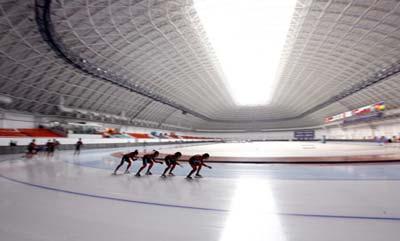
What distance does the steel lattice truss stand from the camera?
793 inches

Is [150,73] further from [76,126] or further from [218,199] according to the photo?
[218,199]

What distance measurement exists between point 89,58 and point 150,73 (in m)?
10.8

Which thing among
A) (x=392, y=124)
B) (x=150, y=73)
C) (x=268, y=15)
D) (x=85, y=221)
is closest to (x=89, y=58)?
(x=150, y=73)

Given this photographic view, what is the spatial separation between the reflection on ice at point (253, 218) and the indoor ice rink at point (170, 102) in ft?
0.12

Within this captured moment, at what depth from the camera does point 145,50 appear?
2931cm

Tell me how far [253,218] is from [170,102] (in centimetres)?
4692

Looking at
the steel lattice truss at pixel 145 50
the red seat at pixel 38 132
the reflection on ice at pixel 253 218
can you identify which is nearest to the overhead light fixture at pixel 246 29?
the steel lattice truss at pixel 145 50

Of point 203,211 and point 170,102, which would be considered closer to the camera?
point 203,211

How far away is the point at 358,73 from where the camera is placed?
1430 inches

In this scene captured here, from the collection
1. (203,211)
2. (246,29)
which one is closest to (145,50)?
(246,29)

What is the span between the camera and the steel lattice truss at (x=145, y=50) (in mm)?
20141

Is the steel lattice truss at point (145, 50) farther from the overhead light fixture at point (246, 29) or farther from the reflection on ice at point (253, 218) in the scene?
the reflection on ice at point (253, 218)

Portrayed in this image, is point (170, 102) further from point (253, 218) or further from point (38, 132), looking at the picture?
point (253, 218)

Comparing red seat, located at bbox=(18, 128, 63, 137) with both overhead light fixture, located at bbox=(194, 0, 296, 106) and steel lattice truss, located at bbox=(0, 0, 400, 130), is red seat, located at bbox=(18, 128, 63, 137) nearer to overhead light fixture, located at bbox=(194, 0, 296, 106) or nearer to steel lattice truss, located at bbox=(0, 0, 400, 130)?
steel lattice truss, located at bbox=(0, 0, 400, 130)
